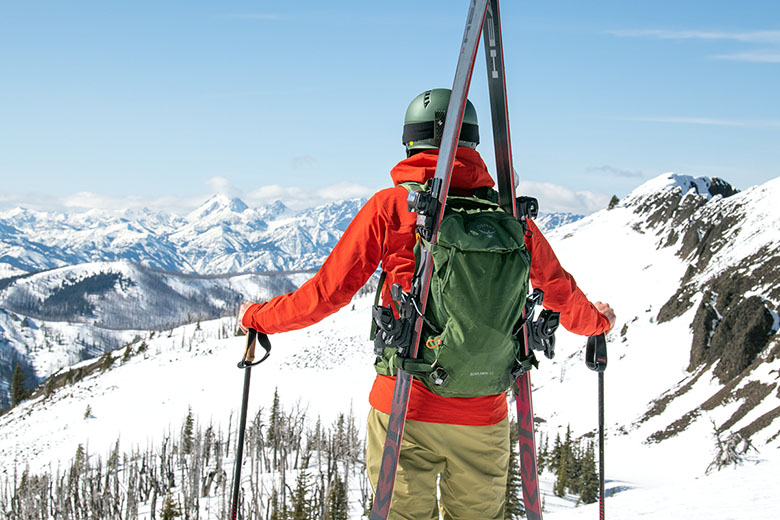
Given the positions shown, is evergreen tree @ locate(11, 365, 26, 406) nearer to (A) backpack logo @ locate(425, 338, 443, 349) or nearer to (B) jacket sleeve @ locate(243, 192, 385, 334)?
(B) jacket sleeve @ locate(243, 192, 385, 334)

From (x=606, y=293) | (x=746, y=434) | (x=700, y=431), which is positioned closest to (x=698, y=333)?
(x=700, y=431)

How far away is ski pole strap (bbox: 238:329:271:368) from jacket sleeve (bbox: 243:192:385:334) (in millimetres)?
458

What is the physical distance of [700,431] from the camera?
3919 cm

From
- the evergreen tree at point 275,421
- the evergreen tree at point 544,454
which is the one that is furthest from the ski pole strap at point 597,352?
the evergreen tree at point 275,421

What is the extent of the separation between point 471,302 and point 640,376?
Result: 58373mm

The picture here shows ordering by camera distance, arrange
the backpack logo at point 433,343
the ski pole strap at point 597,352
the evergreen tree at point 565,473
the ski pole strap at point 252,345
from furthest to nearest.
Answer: the evergreen tree at point 565,473 < the ski pole strap at point 597,352 < the ski pole strap at point 252,345 < the backpack logo at point 433,343

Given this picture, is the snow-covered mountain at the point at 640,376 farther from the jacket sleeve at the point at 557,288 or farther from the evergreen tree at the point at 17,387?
the evergreen tree at the point at 17,387

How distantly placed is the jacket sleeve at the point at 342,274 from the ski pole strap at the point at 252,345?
0.46m

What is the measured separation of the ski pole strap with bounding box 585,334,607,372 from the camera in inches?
195

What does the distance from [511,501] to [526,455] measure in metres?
25.8

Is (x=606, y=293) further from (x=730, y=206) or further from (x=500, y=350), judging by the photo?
(x=500, y=350)

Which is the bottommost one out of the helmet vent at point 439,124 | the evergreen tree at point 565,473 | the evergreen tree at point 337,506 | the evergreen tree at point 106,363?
the evergreen tree at point 337,506

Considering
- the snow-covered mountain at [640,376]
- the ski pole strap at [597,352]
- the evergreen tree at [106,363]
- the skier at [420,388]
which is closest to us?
→ the skier at [420,388]

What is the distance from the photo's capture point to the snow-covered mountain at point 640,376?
108ft
